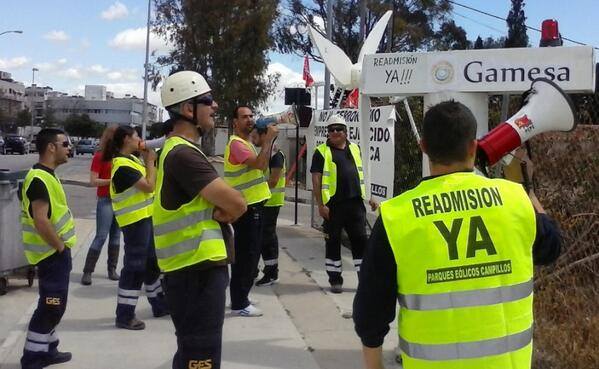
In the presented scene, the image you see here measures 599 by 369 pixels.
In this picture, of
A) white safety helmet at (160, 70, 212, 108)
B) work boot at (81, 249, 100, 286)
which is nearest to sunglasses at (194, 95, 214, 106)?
white safety helmet at (160, 70, 212, 108)

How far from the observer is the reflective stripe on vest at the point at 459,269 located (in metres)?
2.11

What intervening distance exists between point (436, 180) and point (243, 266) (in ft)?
13.6

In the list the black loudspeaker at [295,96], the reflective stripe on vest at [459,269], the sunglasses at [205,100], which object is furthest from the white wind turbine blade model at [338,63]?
the reflective stripe on vest at [459,269]

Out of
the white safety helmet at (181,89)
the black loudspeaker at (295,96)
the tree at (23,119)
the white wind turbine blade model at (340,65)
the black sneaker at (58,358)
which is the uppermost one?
the tree at (23,119)

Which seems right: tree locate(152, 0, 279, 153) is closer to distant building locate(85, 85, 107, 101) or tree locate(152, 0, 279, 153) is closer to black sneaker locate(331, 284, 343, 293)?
black sneaker locate(331, 284, 343, 293)

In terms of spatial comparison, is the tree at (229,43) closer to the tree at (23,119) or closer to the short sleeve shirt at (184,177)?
the short sleeve shirt at (184,177)

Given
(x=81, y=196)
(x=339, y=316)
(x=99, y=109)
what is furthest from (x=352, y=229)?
(x=99, y=109)

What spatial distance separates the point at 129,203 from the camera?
19.0ft

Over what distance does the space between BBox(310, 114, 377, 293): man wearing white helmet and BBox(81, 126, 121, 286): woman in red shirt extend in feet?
7.62

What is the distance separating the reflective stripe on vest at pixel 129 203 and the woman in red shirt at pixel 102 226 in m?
1.54

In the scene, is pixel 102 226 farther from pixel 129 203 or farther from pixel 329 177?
pixel 329 177

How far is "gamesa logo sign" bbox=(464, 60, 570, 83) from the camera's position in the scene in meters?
3.96

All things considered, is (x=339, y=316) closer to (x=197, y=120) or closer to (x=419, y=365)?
(x=197, y=120)

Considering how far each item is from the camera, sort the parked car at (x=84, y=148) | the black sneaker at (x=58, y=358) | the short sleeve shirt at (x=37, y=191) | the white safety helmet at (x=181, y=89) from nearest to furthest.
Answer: the white safety helmet at (x=181, y=89) → the short sleeve shirt at (x=37, y=191) → the black sneaker at (x=58, y=358) → the parked car at (x=84, y=148)
